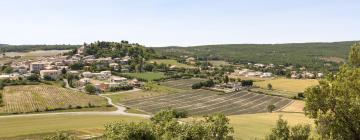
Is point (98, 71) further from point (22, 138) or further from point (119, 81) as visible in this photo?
point (22, 138)

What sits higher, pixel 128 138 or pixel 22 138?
pixel 128 138

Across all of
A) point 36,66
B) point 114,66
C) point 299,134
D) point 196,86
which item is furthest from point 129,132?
point 36,66

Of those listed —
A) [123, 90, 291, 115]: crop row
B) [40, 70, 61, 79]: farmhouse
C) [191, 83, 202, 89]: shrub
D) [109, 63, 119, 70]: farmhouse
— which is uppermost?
[109, 63, 119, 70]: farmhouse

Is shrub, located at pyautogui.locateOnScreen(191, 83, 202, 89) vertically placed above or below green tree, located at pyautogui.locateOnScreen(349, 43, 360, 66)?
below

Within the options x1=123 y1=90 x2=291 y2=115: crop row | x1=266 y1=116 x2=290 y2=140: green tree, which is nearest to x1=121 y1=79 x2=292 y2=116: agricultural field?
x1=123 y1=90 x2=291 y2=115: crop row

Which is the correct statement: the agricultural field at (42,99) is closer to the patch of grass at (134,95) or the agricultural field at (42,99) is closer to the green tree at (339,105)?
the patch of grass at (134,95)

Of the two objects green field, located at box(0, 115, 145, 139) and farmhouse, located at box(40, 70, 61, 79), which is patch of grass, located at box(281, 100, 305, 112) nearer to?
green field, located at box(0, 115, 145, 139)

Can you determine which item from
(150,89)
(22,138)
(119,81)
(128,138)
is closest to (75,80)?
(119,81)
